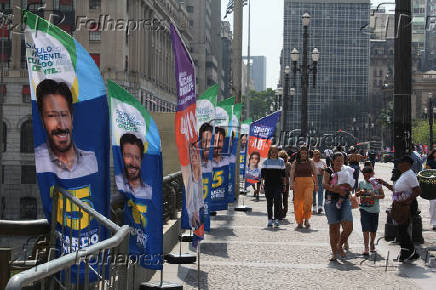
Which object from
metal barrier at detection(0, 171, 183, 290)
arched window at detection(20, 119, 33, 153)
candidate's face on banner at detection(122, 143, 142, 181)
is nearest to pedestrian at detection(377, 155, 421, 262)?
candidate's face on banner at detection(122, 143, 142, 181)

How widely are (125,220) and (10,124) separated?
62723mm

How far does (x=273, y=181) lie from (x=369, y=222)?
4.56m

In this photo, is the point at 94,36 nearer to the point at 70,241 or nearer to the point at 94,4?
the point at 94,4

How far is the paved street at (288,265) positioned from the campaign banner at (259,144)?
6.83m

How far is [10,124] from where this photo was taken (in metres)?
67.7

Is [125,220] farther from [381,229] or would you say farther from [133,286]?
[381,229]

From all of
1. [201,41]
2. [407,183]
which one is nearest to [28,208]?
[407,183]

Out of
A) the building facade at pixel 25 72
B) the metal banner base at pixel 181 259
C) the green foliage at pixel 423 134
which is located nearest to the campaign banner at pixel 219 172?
the metal banner base at pixel 181 259

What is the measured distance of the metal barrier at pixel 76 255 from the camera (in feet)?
10.8

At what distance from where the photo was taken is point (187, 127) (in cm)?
866

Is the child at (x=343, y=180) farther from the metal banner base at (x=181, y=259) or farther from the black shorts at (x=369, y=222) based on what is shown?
the metal banner base at (x=181, y=259)

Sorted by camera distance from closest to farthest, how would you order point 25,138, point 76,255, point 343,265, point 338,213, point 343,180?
point 76,255, point 343,265, point 338,213, point 343,180, point 25,138

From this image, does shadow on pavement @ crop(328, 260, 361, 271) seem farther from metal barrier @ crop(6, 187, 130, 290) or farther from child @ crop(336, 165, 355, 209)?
metal barrier @ crop(6, 187, 130, 290)

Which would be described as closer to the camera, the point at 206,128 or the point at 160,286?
the point at 160,286
